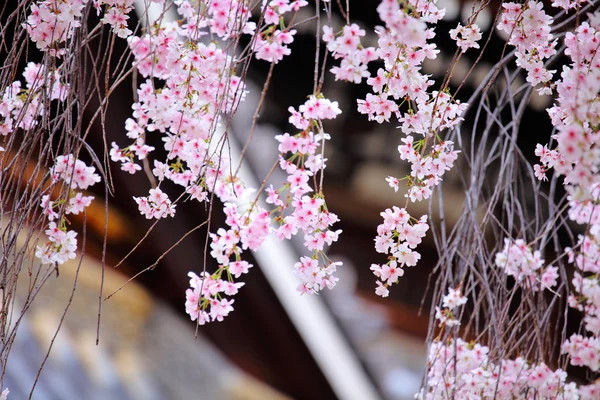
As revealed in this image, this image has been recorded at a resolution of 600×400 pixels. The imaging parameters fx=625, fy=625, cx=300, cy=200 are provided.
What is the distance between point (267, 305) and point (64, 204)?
1688 millimetres

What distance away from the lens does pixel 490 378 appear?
4.13 feet

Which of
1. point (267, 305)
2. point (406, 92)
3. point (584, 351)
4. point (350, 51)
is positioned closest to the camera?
point (350, 51)

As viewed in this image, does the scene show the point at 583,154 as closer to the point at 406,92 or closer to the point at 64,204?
the point at 406,92

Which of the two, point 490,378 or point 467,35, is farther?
point 490,378

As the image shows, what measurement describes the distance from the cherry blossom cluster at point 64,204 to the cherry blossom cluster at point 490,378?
724mm

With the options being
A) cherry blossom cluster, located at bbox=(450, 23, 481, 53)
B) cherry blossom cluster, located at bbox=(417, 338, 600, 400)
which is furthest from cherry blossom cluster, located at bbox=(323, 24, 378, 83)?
cherry blossom cluster, located at bbox=(417, 338, 600, 400)

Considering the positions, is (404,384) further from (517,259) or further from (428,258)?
(517,259)

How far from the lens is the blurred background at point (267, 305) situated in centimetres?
268

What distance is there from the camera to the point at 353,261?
3.09 meters

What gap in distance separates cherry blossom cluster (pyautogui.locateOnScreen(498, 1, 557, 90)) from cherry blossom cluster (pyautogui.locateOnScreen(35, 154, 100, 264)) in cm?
79

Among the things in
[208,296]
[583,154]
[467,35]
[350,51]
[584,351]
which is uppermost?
[467,35]

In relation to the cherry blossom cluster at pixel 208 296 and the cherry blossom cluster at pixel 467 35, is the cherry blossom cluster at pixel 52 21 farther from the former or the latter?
the cherry blossom cluster at pixel 467 35

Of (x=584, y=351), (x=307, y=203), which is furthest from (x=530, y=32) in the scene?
(x=584, y=351)

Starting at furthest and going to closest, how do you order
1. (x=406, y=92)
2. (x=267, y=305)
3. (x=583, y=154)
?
(x=267, y=305), (x=406, y=92), (x=583, y=154)
